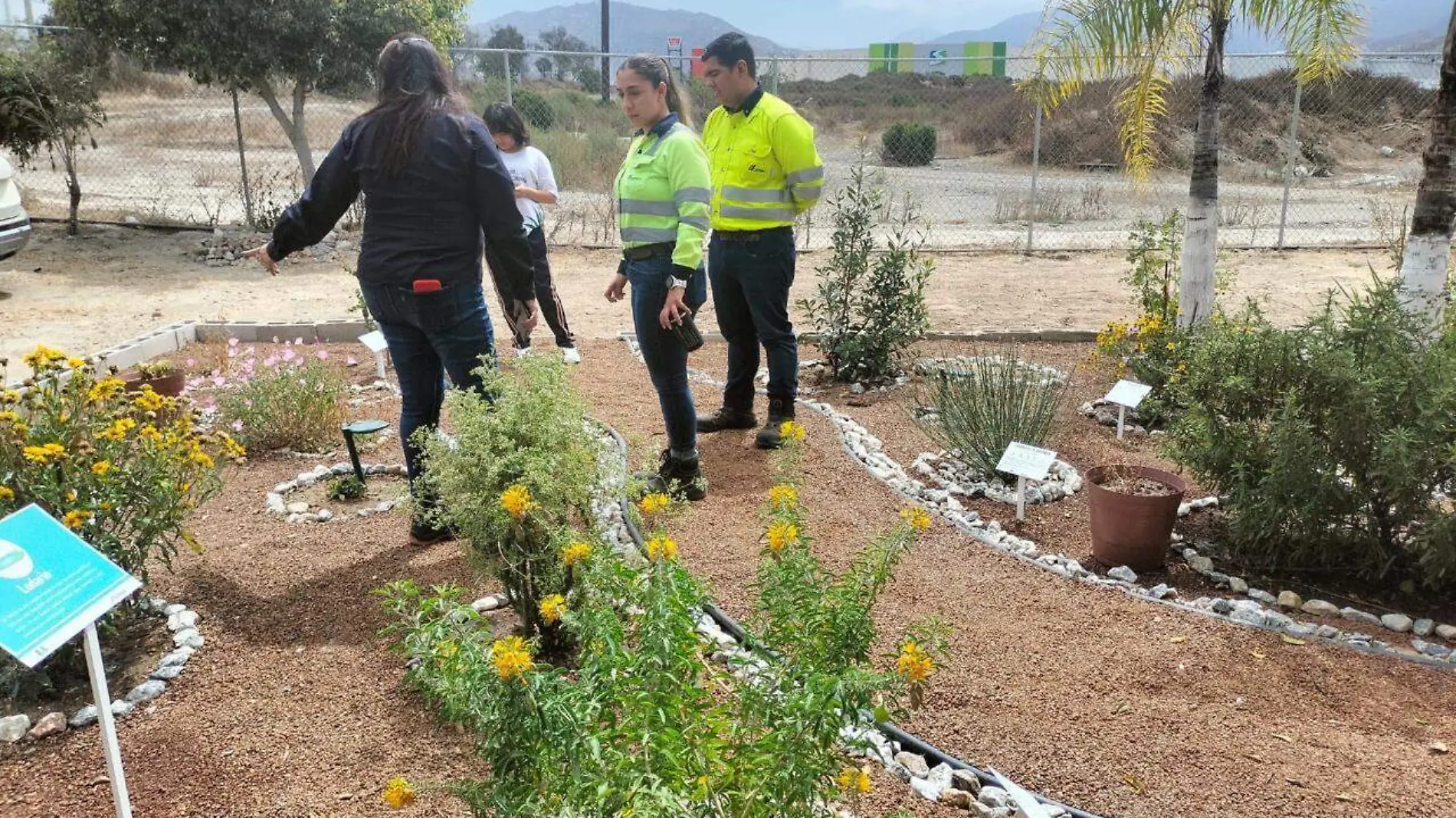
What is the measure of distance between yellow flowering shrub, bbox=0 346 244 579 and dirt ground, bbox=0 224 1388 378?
4.36 metres

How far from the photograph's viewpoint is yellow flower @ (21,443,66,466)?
2.76m

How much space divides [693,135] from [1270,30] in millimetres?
3993

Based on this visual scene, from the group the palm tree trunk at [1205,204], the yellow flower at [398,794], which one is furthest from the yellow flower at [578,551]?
the palm tree trunk at [1205,204]

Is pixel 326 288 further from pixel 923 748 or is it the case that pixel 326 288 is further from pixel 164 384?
pixel 923 748

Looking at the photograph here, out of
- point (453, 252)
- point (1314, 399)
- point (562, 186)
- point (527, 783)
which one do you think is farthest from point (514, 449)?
point (562, 186)

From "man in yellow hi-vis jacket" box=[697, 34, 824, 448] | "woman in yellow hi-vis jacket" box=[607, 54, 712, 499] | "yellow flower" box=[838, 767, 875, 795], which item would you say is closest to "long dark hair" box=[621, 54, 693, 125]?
"woman in yellow hi-vis jacket" box=[607, 54, 712, 499]

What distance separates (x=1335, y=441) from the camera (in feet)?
12.2

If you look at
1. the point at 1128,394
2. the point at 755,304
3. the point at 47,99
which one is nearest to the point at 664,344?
the point at 755,304

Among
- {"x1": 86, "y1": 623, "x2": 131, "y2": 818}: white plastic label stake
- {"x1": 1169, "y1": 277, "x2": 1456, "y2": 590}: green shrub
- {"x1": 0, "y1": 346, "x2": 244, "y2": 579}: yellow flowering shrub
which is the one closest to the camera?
{"x1": 86, "y1": 623, "x2": 131, "y2": 818}: white plastic label stake

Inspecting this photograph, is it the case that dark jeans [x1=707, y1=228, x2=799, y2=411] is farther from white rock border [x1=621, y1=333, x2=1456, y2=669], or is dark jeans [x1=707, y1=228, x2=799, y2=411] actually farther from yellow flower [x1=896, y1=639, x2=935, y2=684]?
yellow flower [x1=896, y1=639, x2=935, y2=684]

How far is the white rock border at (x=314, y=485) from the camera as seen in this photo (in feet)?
13.9

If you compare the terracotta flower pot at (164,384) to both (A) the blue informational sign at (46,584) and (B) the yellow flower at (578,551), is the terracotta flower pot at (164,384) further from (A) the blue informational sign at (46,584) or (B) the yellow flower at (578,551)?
(B) the yellow flower at (578,551)

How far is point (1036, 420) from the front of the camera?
477 centimetres

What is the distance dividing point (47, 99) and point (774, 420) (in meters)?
9.56
